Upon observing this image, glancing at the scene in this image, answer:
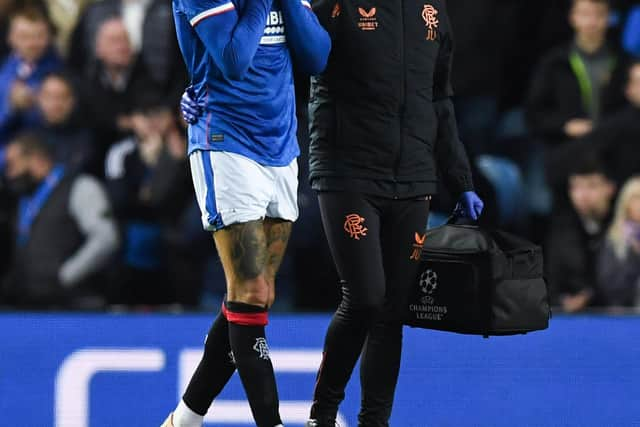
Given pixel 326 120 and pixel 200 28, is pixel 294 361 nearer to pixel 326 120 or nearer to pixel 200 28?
pixel 326 120

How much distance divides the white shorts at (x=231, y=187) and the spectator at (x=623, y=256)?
276cm

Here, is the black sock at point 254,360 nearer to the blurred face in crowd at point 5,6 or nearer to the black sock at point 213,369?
the black sock at point 213,369

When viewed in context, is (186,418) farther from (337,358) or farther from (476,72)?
(476,72)

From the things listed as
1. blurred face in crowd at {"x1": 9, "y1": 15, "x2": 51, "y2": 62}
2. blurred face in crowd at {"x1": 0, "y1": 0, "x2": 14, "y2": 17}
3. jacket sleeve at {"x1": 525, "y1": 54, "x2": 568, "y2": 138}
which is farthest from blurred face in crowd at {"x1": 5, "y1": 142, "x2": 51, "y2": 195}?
jacket sleeve at {"x1": 525, "y1": 54, "x2": 568, "y2": 138}

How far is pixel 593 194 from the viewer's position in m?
7.41

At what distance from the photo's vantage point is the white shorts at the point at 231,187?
4824 millimetres

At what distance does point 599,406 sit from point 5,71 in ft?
13.4

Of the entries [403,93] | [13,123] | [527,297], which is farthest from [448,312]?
[13,123]

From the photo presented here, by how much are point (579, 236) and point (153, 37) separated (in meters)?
2.70

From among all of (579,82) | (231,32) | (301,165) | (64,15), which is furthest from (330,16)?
(64,15)

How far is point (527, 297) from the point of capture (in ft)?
17.4

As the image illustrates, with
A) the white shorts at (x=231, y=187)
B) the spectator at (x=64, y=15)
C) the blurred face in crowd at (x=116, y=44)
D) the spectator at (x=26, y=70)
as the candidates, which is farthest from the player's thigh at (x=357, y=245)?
the spectator at (x=64, y=15)

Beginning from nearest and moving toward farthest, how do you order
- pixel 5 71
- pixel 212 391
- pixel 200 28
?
pixel 200 28
pixel 212 391
pixel 5 71

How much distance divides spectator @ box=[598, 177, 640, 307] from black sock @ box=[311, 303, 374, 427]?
2.35m
